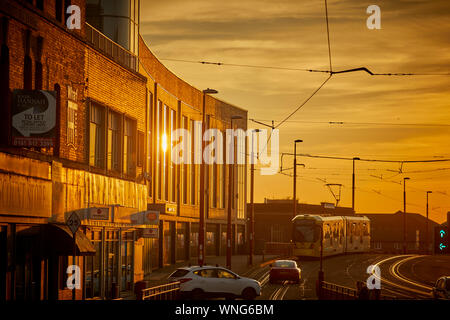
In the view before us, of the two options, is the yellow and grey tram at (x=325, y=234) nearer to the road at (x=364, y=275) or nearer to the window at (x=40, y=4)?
the road at (x=364, y=275)

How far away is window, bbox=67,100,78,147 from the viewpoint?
30.7 metres

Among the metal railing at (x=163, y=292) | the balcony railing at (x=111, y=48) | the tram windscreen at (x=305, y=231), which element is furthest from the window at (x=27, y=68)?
the tram windscreen at (x=305, y=231)

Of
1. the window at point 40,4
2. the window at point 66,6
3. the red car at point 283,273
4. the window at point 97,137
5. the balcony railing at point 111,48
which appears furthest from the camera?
the red car at point 283,273

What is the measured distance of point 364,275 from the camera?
52.8 metres

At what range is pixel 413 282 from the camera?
2000 inches

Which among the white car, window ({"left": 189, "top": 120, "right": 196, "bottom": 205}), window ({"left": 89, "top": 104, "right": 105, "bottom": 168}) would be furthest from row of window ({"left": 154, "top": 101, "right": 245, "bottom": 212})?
the white car

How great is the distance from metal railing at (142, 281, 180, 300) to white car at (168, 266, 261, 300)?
0.85m

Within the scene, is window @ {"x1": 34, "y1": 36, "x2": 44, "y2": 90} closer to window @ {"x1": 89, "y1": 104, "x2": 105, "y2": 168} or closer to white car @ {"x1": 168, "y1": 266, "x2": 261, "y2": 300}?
window @ {"x1": 89, "y1": 104, "x2": 105, "y2": 168}

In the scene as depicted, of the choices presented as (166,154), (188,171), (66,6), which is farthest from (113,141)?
(188,171)

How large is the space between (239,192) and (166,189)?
79.4 ft

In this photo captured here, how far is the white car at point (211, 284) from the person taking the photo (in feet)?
104

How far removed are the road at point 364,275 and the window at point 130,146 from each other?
867cm
